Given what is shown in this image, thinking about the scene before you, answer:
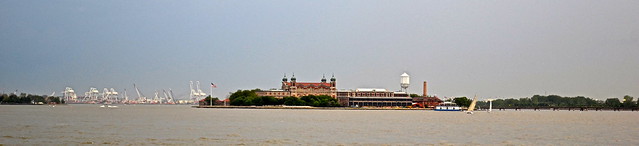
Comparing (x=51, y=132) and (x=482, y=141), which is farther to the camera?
(x=51, y=132)

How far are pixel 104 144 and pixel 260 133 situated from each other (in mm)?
15537

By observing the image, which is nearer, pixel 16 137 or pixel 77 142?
pixel 77 142

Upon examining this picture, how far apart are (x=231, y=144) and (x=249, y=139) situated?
4.52 metres

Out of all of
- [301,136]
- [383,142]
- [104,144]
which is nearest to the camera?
[104,144]

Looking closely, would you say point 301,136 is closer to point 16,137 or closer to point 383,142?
point 383,142

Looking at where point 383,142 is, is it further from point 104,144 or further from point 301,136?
point 104,144

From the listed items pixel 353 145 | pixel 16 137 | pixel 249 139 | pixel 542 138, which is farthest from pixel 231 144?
pixel 542 138

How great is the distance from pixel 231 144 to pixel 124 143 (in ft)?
21.7

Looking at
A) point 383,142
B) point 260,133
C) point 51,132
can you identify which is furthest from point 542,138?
point 51,132

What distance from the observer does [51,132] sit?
180 feet

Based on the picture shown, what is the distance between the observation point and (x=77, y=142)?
45.0m

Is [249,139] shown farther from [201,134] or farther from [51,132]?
[51,132]

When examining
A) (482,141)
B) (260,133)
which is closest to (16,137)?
(260,133)

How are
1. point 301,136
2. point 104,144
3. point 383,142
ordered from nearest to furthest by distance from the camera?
point 104,144 < point 383,142 < point 301,136
